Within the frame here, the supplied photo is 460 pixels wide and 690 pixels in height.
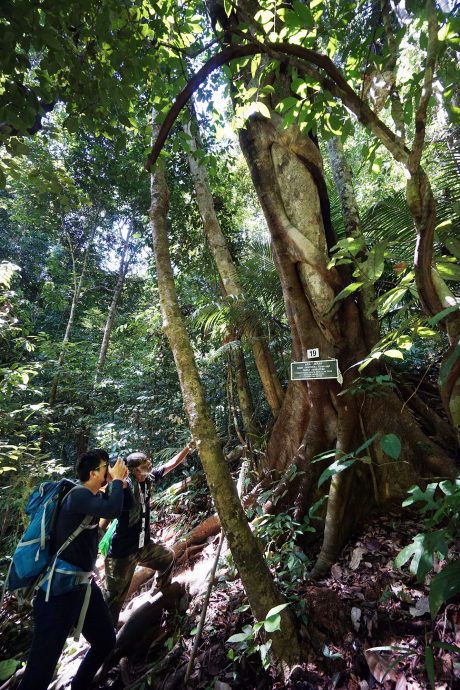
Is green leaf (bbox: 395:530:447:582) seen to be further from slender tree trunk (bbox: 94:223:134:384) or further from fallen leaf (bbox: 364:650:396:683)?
slender tree trunk (bbox: 94:223:134:384)

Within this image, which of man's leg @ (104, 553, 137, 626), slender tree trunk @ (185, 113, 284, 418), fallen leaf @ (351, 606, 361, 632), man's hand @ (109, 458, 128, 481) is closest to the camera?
fallen leaf @ (351, 606, 361, 632)

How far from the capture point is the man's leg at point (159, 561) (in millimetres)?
3443

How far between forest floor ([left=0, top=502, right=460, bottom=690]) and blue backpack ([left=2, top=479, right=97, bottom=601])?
935 mm

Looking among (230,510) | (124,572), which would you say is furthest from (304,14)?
(124,572)

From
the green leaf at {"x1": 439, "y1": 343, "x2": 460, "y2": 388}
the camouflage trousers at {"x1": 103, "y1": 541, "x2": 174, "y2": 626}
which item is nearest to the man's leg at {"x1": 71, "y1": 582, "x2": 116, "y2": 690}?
the camouflage trousers at {"x1": 103, "y1": 541, "x2": 174, "y2": 626}

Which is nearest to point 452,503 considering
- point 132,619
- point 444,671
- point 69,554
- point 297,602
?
point 444,671

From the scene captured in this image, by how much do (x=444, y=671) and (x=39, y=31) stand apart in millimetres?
3516

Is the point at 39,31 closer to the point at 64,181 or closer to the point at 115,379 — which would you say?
the point at 64,181

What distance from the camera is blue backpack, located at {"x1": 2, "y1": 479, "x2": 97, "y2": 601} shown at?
7.99 feet

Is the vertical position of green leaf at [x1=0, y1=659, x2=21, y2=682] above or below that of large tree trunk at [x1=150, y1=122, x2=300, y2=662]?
below

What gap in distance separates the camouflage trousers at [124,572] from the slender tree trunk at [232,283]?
192 centimetres

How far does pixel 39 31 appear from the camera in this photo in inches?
66.0

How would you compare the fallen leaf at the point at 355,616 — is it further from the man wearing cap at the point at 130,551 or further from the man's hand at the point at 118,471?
the man wearing cap at the point at 130,551

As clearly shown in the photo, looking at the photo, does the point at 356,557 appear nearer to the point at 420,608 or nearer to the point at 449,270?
the point at 420,608
